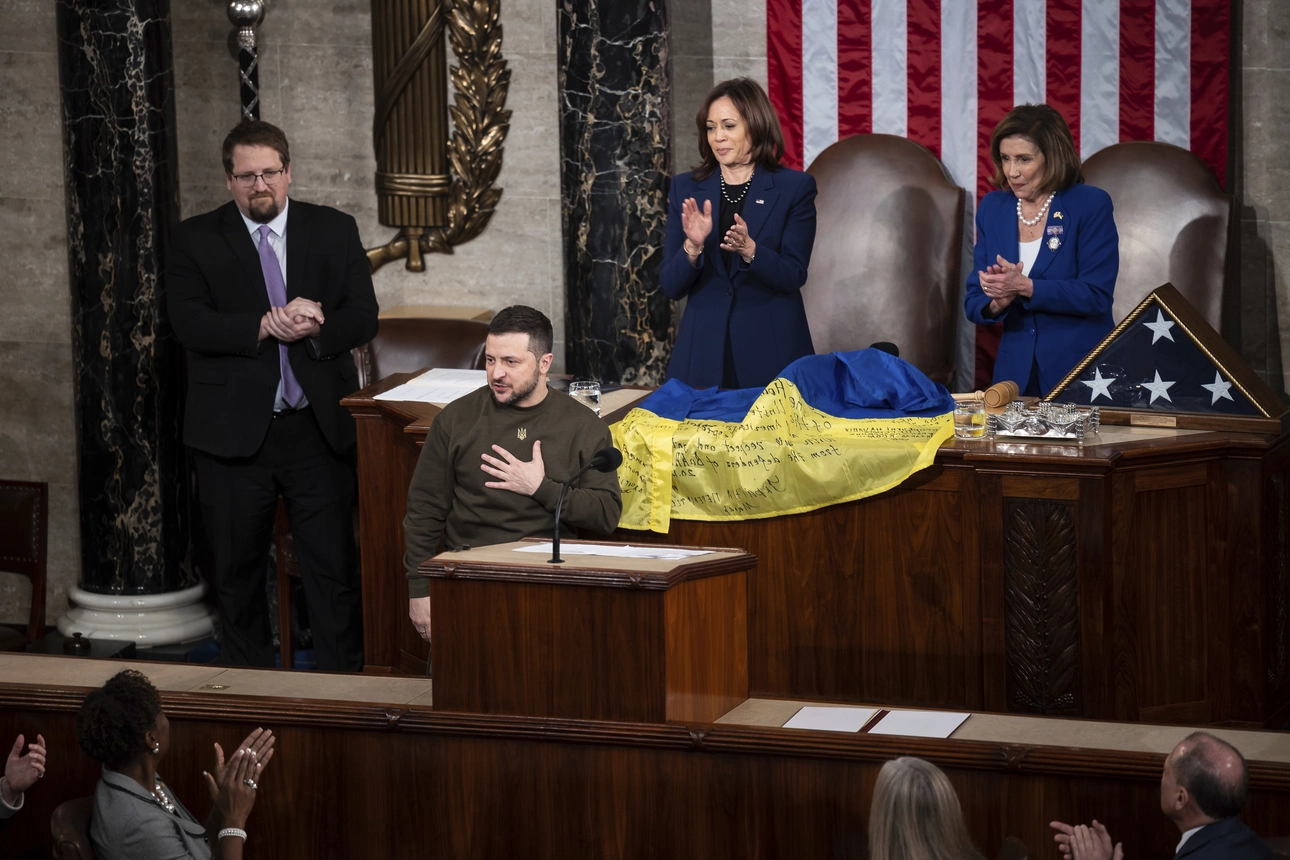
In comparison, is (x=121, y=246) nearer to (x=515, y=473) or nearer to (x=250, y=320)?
(x=250, y=320)

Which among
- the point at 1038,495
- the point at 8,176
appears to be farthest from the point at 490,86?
the point at 1038,495

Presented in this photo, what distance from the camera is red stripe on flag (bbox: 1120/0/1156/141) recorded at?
678cm

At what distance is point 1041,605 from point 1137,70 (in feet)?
10.1

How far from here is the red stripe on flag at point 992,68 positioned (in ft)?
22.8

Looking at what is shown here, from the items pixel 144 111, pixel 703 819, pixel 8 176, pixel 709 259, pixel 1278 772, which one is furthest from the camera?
pixel 8 176

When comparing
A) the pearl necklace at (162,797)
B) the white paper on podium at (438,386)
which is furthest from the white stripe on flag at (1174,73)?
the pearl necklace at (162,797)

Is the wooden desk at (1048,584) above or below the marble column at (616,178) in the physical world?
below

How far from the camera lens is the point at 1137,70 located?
269 inches

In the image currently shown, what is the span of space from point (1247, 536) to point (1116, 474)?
0.47 meters

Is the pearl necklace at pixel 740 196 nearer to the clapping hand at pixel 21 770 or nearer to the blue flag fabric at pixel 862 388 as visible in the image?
the blue flag fabric at pixel 862 388

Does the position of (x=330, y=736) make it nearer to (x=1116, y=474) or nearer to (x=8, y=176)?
(x=1116, y=474)

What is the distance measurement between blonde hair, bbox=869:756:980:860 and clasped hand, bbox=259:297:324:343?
3025 millimetres

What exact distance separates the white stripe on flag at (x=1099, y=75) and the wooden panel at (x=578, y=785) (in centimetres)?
392

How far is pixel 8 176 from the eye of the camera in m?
7.33
